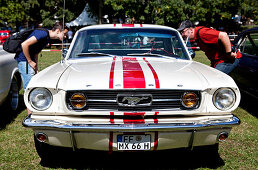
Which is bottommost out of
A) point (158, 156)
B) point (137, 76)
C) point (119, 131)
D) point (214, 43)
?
point (158, 156)

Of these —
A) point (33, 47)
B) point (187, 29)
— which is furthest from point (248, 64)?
point (33, 47)

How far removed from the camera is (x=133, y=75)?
2.98 metres

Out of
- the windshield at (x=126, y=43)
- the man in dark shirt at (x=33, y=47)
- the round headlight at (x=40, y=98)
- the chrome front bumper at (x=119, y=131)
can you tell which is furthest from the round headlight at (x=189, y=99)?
the man in dark shirt at (x=33, y=47)

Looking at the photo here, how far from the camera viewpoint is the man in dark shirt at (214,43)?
14.4ft

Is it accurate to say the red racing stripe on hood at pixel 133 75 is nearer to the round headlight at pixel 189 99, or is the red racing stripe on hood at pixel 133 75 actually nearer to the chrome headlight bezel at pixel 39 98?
the round headlight at pixel 189 99

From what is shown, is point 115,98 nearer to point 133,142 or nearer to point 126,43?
point 133,142

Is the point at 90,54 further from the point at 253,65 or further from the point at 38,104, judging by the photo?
the point at 253,65

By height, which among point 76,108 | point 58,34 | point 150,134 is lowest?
point 150,134

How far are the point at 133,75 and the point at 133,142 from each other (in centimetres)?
67

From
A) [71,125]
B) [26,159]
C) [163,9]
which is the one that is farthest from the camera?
[163,9]

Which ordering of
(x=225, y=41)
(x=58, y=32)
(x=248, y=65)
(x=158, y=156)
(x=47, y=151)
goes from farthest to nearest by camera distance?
(x=248, y=65) → (x=58, y=32) → (x=225, y=41) → (x=158, y=156) → (x=47, y=151)

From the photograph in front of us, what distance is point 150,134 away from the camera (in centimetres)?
281

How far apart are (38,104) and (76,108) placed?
0.39 meters

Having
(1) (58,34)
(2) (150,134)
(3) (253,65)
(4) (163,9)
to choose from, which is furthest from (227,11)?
(2) (150,134)
